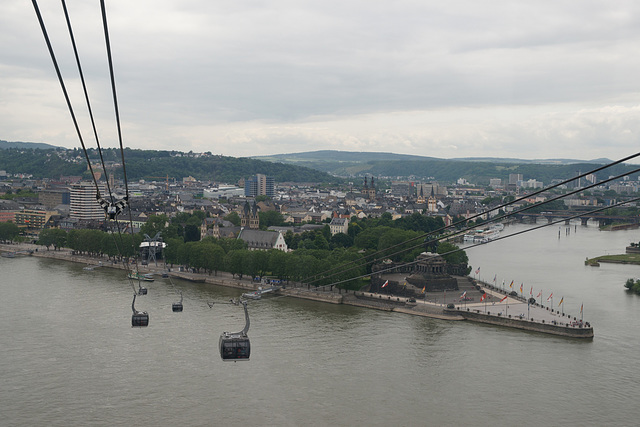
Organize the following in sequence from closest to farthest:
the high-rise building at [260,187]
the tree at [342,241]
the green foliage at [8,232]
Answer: the tree at [342,241] < the green foliage at [8,232] < the high-rise building at [260,187]

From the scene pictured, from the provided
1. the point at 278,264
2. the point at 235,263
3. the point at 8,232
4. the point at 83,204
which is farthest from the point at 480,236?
the point at 8,232

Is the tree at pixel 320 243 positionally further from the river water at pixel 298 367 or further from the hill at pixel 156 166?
the hill at pixel 156 166

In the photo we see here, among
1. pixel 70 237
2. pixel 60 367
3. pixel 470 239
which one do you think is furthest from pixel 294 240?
pixel 60 367

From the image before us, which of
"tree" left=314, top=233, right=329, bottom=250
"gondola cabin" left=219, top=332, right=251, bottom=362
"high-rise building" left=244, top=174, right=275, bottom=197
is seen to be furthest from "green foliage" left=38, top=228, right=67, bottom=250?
"high-rise building" left=244, top=174, right=275, bottom=197

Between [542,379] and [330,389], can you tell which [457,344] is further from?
[330,389]

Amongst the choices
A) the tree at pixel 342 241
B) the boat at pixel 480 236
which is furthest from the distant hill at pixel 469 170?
the tree at pixel 342 241

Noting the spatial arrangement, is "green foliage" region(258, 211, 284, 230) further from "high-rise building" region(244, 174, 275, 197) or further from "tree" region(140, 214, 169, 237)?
"high-rise building" region(244, 174, 275, 197)

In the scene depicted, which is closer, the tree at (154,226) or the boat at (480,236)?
the tree at (154,226)

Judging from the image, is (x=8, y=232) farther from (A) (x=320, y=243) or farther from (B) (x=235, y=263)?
(A) (x=320, y=243)
